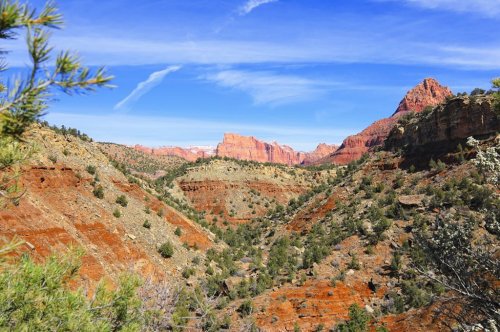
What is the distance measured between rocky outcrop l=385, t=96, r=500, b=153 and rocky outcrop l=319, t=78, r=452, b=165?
368 feet

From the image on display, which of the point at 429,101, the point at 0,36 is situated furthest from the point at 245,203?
the point at 429,101

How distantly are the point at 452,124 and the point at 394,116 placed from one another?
431 feet

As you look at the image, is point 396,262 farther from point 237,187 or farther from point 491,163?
point 237,187

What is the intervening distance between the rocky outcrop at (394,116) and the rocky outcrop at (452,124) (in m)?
112

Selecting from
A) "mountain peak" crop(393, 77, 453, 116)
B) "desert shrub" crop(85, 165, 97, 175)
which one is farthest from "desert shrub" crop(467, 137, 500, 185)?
"mountain peak" crop(393, 77, 453, 116)

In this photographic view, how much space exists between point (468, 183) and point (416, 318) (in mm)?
16258

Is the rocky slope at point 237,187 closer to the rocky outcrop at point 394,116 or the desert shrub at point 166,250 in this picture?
the desert shrub at point 166,250

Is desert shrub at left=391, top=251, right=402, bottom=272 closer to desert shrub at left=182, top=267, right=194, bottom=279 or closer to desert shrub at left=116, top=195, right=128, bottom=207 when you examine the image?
desert shrub at left=182, top=267, right=194, bottom=279

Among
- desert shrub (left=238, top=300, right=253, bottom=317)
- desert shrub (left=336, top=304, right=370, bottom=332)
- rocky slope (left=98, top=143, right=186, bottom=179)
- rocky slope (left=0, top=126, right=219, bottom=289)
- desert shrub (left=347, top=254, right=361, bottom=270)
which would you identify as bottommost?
desert shrub (left=238, top=300, right=253, bottom=317)

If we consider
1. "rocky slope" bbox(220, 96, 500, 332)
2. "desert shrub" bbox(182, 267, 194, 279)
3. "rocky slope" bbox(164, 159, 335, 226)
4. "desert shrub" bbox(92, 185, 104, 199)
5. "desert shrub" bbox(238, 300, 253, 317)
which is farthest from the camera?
"rocky slope" bbox(164, 159, 335, 226)

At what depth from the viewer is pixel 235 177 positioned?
225 feet

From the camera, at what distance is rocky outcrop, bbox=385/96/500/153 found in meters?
32.9

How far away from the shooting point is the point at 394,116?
159750 millimetres

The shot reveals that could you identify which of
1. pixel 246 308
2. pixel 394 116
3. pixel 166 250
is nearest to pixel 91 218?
pixel 166 250
